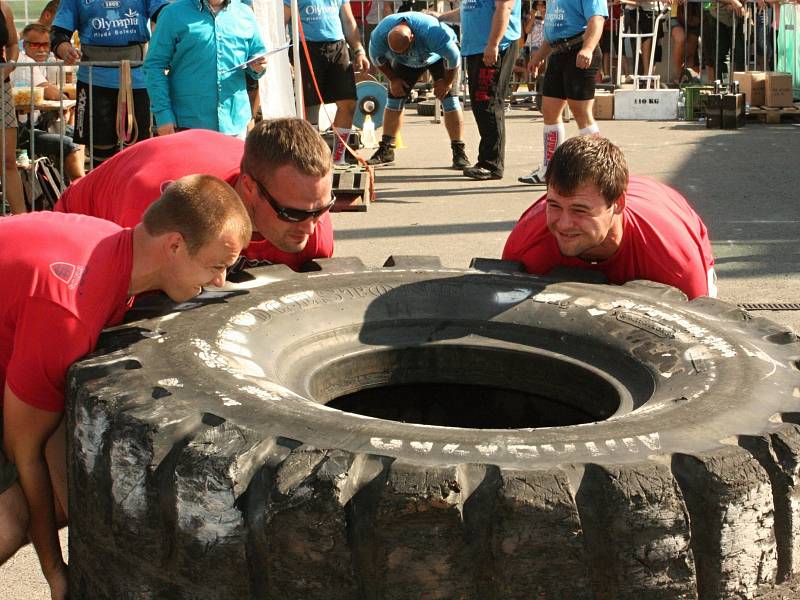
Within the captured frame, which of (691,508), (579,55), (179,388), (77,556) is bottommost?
(77,556)

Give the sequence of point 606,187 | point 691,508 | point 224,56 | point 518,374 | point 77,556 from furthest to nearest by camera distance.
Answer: point 224,56, point 606,187, point 518,374, point 77,556, point 691,508

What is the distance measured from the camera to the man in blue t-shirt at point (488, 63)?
384 inches

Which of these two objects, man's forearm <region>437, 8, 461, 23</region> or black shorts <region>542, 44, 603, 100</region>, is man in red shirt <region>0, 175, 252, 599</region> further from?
man's forearm <region>437, 8, 461, 23</region>

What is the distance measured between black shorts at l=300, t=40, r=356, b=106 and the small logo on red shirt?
725 centimetres

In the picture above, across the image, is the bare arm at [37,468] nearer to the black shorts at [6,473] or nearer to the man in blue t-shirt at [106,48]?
the black shorts at [6,473]

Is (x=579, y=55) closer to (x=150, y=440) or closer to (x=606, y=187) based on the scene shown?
(x=606, y=187)

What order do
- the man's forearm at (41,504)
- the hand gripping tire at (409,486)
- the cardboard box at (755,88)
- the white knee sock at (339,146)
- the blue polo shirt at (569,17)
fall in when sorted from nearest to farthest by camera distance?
the hand gripping tire at (409,486) < the man's forearm at (41,504) < the blue polo shirt at (569,17) < the white knee sock at (339,146) < the cardboard box at (755,88)

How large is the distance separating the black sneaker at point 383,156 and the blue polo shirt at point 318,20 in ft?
4.87

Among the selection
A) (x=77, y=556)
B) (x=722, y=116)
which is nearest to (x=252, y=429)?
(x=77, y=556)

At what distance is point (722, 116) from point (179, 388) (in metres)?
11.9

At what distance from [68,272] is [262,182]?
3.30 feet

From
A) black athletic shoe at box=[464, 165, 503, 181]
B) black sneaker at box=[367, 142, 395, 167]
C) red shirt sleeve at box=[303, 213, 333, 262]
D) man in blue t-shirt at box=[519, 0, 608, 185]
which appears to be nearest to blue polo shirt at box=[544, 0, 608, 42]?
man in blue t-shirt at box=[519, 0, 608, 185]

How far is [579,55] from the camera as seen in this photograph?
8.76 m

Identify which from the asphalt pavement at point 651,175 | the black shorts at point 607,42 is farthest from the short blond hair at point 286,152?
the black shorts at point 607,42
